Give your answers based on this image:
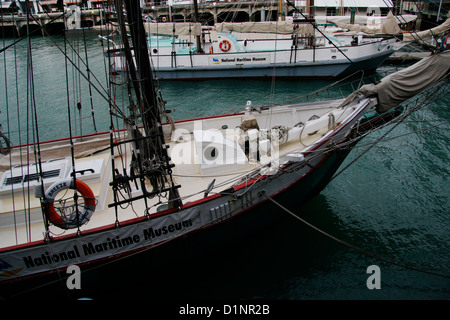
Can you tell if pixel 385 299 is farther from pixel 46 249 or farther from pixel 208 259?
pixel 46 249

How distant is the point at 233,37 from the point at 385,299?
80.6ft

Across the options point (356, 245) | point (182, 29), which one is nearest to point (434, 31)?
point (356, 245)

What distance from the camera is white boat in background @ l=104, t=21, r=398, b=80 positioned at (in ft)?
Answer: 88.2

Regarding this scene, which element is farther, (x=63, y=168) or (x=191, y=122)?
(x=191, y=122)

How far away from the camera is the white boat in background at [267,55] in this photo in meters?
26.9

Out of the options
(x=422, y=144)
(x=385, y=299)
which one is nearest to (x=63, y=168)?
(x=385, y=299)

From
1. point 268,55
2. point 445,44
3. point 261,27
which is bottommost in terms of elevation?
point 268,55

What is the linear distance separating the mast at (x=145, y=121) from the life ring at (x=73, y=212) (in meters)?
1.16

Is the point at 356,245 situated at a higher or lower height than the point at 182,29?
lower

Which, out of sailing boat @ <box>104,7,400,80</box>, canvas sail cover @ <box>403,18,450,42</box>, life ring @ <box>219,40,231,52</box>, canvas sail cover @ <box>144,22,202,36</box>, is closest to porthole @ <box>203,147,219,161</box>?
canvas sail cover @ <box>403,18,450,42</box>

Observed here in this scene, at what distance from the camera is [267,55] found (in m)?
27.6

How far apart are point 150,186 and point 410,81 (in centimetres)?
797

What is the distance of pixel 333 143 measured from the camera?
970cm

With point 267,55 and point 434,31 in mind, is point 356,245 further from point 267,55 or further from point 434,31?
point 267,55
